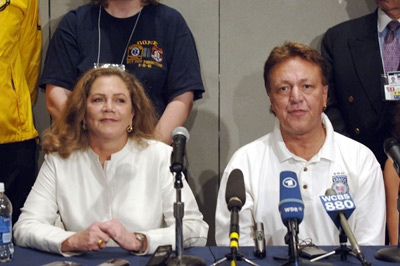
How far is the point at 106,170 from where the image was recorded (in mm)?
2426

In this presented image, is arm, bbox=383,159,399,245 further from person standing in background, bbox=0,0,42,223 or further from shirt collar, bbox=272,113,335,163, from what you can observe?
person standing in background, bbox=0,0,42,223

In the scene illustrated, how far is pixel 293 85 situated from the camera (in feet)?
8.12

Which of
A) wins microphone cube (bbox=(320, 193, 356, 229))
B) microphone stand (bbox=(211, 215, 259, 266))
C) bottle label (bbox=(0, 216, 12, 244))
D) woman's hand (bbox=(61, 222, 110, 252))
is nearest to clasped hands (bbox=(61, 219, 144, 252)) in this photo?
woman's hand (bbox=(61, 222, 110, 252))

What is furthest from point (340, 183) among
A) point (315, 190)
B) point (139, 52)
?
point (139, 52)

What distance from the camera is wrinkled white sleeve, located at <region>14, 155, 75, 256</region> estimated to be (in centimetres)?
207

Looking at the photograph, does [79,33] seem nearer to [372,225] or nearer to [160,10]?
[160,10]

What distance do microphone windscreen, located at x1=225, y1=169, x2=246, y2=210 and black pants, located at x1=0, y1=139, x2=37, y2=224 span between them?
5.82ft

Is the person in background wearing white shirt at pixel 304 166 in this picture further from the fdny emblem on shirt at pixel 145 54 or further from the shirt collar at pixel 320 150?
the fdny emblem on shirt at pixel 145 54

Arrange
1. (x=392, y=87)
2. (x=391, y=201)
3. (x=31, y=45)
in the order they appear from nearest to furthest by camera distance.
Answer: (x=391, y=201)
(x=392, y=87)
(x=31, y=45)

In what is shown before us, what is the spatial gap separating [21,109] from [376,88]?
6.66 ft

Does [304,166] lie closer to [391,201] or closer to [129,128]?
[391,201]

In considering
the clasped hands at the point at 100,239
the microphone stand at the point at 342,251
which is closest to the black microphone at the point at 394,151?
the microphone stand at the point at 342,251

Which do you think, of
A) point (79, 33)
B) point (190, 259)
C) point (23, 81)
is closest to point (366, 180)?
point (190, 259)

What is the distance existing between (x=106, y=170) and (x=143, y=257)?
1.93ft
